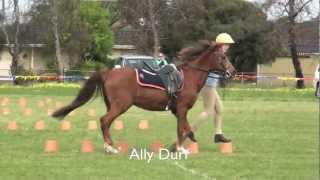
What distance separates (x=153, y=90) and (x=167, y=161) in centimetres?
133

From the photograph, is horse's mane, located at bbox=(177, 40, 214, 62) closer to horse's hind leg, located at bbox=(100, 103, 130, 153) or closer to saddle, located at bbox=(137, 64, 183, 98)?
saddle, located at bbox=(137, 64, 183, 98)

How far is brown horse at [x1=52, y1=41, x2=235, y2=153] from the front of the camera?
11.2 meters

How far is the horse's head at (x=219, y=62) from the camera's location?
455 inches

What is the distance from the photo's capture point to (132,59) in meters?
33.3

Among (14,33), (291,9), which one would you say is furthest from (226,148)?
(14,33)

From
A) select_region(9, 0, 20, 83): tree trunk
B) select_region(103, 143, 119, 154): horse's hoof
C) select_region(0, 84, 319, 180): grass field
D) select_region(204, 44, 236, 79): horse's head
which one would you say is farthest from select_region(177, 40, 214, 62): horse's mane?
select_region(9, 0, 20, 83): tree trunk

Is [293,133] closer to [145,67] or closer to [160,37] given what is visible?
[145,67]

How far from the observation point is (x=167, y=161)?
10438mm

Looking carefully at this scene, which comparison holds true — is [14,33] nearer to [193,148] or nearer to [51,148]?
[51,148]

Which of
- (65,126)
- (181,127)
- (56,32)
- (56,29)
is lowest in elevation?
(65,126)

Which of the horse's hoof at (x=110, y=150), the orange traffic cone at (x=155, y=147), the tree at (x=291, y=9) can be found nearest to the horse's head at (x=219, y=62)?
the orange traffic cone at (x=155, y=147)

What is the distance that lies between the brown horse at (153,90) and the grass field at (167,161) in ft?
1.81

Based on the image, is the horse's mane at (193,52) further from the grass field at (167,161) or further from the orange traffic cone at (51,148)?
the orange traffic cone at (51,148)

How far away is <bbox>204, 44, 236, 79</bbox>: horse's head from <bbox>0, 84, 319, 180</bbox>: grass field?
1.22m
